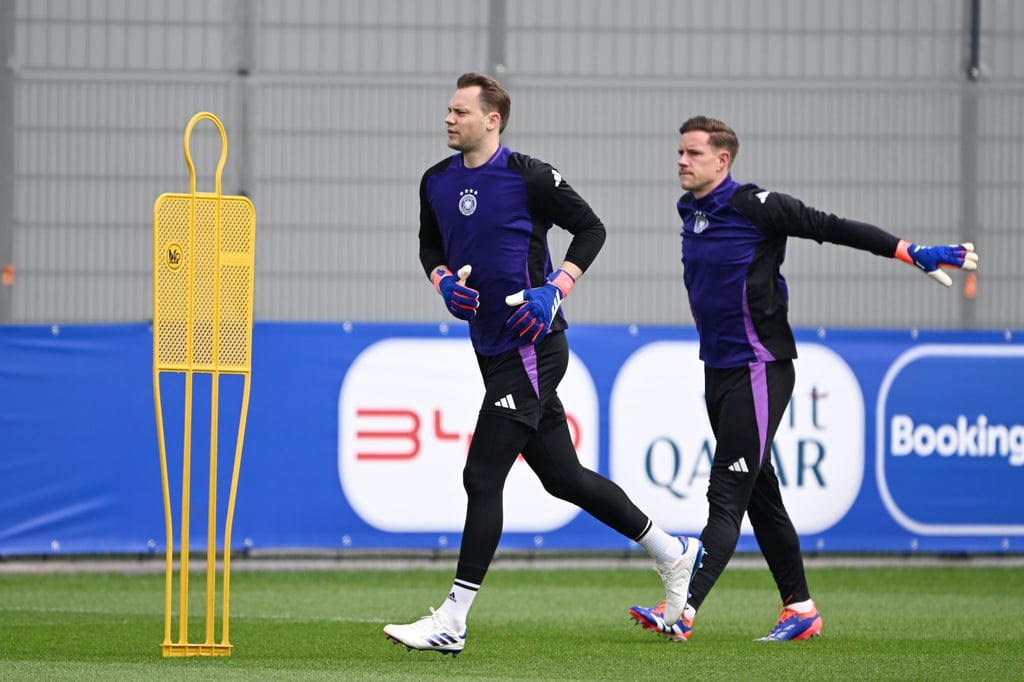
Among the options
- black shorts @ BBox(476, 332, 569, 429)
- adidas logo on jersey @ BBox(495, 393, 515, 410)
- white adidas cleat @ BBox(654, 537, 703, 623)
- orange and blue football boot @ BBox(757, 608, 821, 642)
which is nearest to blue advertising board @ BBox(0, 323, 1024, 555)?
orange and blue football boot @ BBox(757, 608, 821, 642)

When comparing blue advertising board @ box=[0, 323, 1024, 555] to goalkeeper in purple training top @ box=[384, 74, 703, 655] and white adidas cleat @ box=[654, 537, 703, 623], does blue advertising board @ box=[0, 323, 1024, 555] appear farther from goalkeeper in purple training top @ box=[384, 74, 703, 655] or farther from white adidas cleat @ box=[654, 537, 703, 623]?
goalkeeper in purple training top @ box=[384, 74, 703, 655]

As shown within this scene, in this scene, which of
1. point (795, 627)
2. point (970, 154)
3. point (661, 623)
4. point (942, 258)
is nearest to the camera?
point (942, 258)

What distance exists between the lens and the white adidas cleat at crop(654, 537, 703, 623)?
6.85m

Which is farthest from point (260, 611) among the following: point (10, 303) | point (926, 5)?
point (926, 5)

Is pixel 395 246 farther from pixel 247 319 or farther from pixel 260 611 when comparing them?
pixel 247 319

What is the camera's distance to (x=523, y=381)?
6.49m

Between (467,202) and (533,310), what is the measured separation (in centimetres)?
51

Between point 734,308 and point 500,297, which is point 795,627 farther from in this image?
point 500,297

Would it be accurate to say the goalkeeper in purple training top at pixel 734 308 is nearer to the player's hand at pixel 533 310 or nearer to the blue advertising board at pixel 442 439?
the player's hand at pixel 533 310

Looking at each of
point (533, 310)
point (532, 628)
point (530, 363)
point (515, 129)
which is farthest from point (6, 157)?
point (533, 310)

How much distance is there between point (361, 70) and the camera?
11508mm

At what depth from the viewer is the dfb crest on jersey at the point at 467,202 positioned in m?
6.53

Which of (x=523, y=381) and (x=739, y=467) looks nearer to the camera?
(x=523, y=381)

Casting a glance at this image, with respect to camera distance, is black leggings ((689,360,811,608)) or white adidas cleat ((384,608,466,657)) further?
black leggings ((689,360,811,608))
